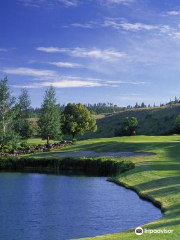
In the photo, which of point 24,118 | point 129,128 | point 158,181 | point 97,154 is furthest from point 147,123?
point 158,181

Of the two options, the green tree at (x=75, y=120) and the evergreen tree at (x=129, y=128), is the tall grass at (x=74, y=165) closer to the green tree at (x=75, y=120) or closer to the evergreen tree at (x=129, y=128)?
the green tree at (x=75, y=120)

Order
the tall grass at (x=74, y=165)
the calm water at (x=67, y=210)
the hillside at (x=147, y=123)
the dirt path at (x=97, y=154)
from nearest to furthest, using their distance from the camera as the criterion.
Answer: the calm water at (x=67, y=210), the tall grass at (x=74, y=165), the dirt path at (x=97, y=154), the hillside at (x=147, y=123)

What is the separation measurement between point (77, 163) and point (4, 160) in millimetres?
10694

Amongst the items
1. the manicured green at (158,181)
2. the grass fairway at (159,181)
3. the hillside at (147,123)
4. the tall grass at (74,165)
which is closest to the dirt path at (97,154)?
the manicured green at (158,181)

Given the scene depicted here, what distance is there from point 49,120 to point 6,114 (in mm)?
11454

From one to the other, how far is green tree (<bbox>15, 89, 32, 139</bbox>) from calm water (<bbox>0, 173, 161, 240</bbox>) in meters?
54.2

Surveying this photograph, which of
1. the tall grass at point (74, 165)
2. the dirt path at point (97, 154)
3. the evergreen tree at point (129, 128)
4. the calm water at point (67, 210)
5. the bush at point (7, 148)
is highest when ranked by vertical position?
the evergreen tree at point (129, 128)

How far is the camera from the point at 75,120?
291ft

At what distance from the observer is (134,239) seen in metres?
16.2

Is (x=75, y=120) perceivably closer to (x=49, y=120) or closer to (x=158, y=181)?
(x=49, y=120)

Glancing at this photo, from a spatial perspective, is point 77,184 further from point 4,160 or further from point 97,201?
point 4,160

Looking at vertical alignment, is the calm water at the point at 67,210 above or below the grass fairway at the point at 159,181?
below

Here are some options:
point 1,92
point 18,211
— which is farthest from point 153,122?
point 18,211

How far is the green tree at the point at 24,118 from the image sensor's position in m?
92.3
